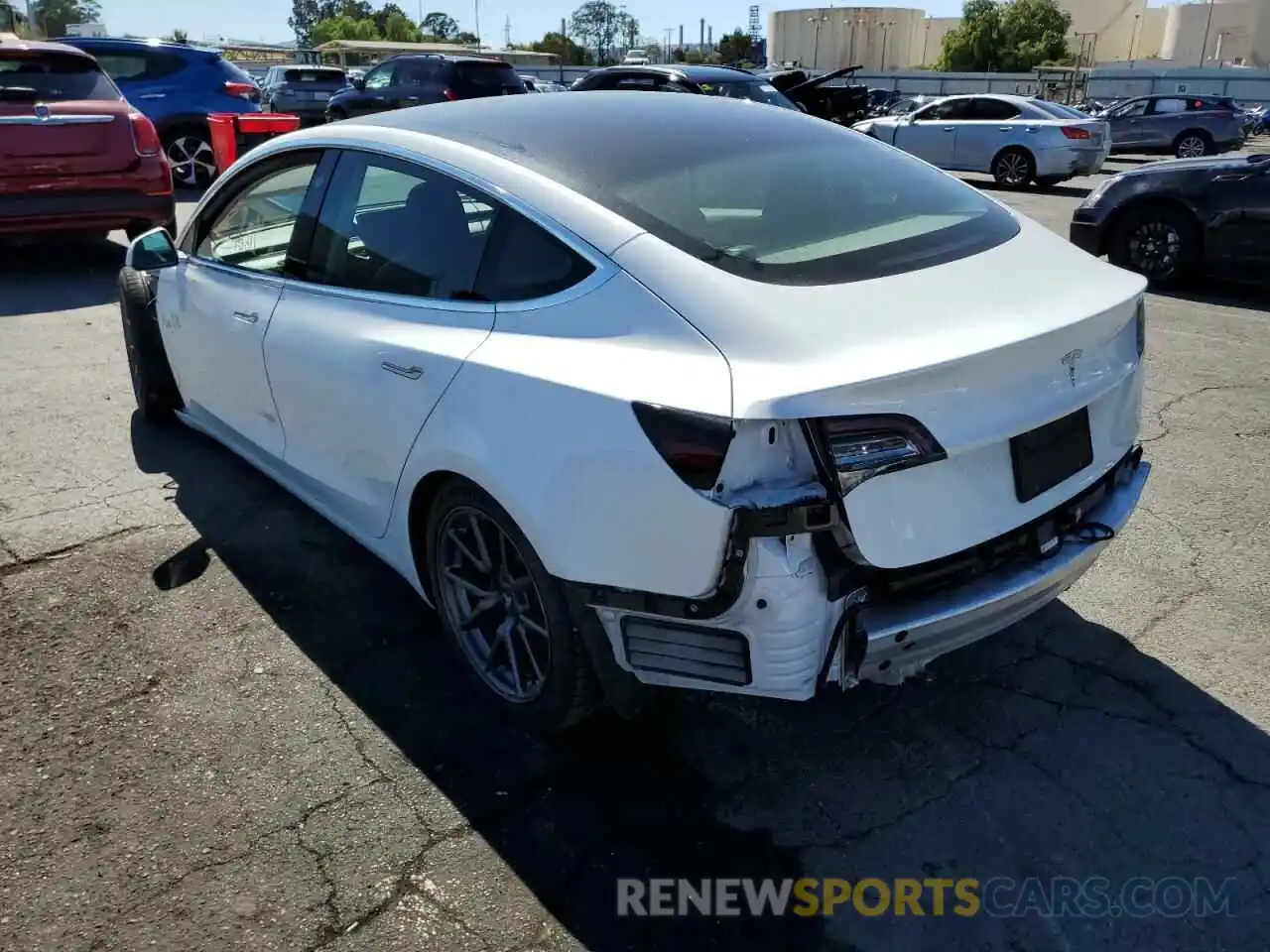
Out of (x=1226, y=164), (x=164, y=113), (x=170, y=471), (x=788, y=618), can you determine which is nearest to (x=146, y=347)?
(x=170, y=471)

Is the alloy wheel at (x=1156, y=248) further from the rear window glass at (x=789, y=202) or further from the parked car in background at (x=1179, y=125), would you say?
the parked car in background at (x=1179, y=125)

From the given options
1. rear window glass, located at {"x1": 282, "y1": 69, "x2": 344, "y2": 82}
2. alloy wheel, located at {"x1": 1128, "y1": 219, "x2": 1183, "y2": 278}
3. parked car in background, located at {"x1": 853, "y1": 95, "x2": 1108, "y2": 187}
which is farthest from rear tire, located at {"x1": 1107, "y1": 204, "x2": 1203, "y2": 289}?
rear window glass, located at {"x1": 282, "y1": 69, "x2": 344, "y2": 82}

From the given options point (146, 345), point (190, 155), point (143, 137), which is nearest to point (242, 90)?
point (190, 155)

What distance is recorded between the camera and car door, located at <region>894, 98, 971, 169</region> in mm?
17828

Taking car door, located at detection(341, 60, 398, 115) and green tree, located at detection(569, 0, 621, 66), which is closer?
car door, located at detection(341, 60, 398, 115)

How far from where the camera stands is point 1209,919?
2.36 m

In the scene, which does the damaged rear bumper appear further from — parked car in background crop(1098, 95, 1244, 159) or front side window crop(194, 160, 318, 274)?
parked car in background crop(1098, 95, 1244, 159)

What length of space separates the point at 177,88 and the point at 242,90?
0.75 metres

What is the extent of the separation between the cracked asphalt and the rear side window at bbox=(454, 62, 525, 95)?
13736 mm

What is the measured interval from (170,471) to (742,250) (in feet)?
10.9

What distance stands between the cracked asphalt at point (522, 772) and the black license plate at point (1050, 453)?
0.48 meters

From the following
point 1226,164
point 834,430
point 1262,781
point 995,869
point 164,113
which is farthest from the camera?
point 164,113

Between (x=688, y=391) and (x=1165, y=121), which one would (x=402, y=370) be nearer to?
(x=688, y=391)

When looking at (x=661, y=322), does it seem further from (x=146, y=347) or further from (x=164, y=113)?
(x=164, y=113)
